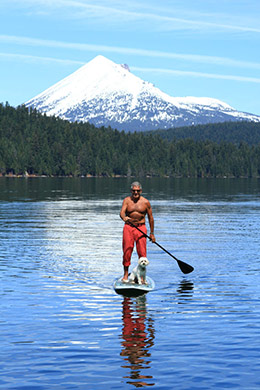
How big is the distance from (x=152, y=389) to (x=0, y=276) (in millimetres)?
13622

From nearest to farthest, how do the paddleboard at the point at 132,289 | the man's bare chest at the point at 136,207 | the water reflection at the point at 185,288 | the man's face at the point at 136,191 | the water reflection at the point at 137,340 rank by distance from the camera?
the water reflection at the point at 137,340
the paddleboard at the point at 132,289
the man's face at the point at 136,191
the water reflection at the point at 185,288
the man's bare chest at the point at 136,207

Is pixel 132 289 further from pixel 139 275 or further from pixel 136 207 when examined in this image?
pixel 136 207

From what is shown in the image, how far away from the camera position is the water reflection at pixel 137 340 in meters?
13.1

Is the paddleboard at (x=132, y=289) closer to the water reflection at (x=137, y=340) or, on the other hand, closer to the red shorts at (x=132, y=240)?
the water reflection at (x=137, y=340)

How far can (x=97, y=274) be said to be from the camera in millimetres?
26000

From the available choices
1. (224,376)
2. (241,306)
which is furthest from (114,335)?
(241,306)

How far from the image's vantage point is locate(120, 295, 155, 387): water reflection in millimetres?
13070

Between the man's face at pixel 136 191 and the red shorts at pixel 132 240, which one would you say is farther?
the red shorts at pixel 132 240

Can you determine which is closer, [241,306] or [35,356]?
[35,356]

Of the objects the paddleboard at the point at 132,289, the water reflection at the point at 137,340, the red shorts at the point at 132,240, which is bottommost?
the water reflection at the point at 137,340

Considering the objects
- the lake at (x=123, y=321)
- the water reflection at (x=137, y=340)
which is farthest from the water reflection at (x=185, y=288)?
the water reflection at (x=137, y=340)

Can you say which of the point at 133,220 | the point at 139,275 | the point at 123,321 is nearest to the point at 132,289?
the point at 139,275

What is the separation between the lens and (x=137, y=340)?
15.6m

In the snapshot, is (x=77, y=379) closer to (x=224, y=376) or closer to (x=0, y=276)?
(x=224, y=376)
